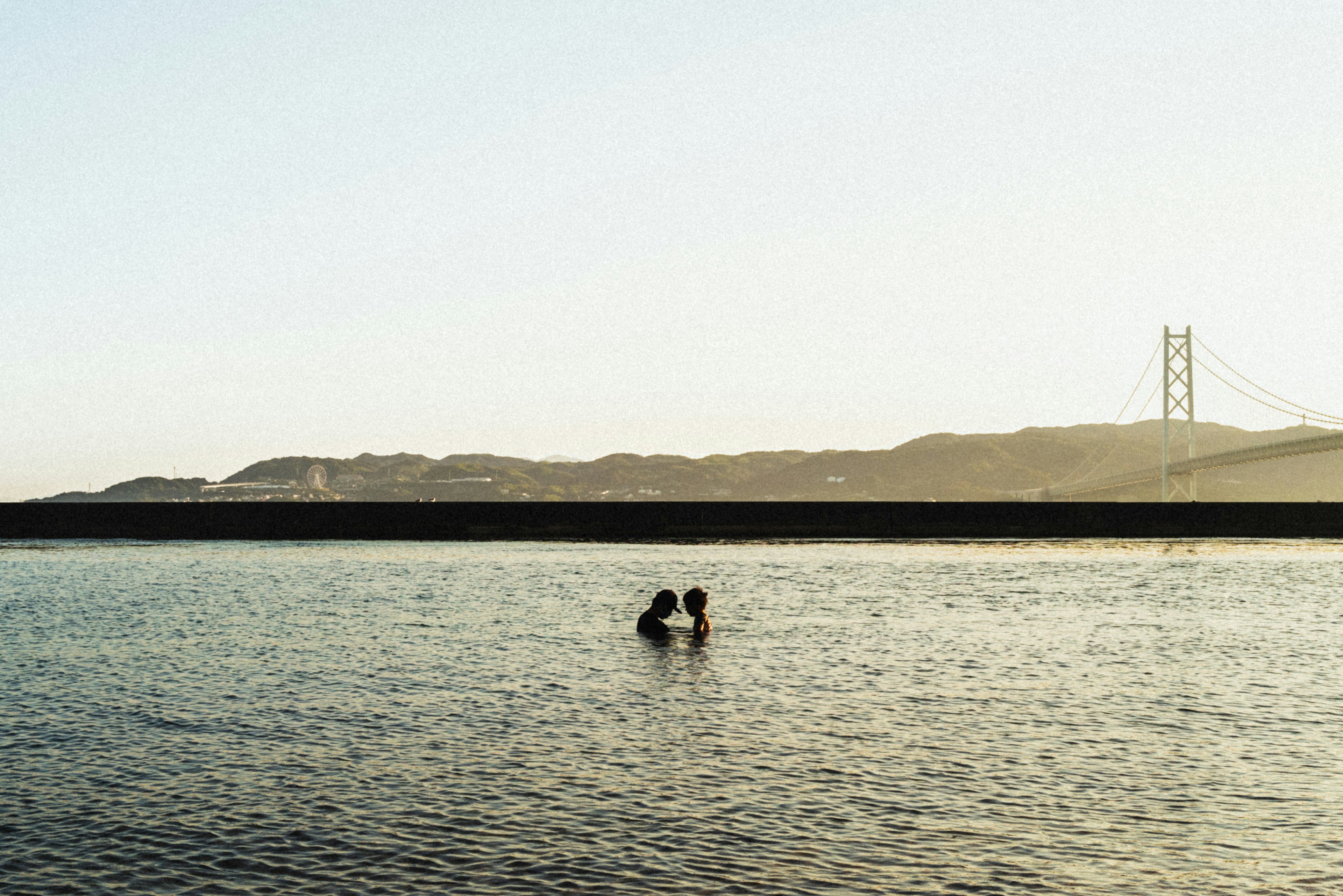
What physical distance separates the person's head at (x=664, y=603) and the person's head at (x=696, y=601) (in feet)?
0.99

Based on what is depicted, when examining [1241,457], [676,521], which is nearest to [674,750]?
[676,521]

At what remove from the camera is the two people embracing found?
2373 cm

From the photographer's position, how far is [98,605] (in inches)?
1187

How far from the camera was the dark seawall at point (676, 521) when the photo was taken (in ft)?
228

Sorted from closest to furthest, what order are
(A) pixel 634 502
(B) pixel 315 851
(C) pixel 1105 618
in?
(B) pixel 315 851
(C) pixel 1105 618
(A) pixel 634 502

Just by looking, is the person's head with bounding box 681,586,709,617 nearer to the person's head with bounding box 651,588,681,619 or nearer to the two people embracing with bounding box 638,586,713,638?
the two people embracing with bounding box 638,586,713,638

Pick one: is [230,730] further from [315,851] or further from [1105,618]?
[1105,618]

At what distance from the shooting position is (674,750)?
13250mm

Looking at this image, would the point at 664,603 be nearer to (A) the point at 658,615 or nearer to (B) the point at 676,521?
(A) the point at 658,615

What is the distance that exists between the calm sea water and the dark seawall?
134ft

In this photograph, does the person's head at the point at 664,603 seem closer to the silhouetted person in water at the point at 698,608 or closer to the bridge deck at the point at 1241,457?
the silhouetted person in water at the point at 698,608

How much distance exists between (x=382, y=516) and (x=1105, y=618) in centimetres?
5511

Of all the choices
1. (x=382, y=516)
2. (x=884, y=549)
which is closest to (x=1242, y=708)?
(x=884, y=549)

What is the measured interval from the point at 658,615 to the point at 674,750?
10.7 metres
